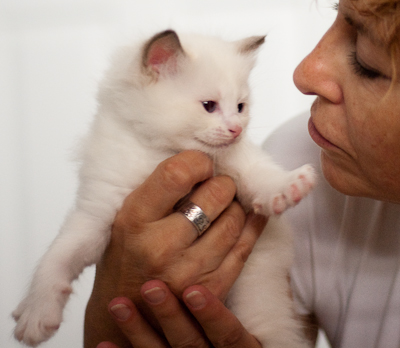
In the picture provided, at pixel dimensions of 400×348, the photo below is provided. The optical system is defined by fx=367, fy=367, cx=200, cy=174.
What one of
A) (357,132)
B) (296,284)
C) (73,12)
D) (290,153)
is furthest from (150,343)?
(73,12)

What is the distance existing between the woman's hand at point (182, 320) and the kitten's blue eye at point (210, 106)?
2.17 ft

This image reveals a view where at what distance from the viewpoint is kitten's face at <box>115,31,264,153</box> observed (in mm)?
1391

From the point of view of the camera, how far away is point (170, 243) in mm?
1248

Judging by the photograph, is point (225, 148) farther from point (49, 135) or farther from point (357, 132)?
point (49, 135)

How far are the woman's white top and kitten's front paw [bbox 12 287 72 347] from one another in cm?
106

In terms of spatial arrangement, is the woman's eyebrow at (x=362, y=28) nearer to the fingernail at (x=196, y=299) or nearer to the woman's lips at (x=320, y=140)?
the woman's lips at (x=320, y=140)

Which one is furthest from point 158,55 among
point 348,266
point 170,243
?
point 348,266

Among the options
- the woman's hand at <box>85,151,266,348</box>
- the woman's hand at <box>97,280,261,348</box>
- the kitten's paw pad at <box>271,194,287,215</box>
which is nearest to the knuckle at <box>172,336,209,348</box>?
the woman's hand at <box>97,280,261,348</box>

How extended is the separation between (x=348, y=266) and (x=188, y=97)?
1.03 metres

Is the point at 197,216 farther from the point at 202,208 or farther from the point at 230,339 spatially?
the point at 230,339

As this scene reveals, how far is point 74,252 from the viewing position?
130cm

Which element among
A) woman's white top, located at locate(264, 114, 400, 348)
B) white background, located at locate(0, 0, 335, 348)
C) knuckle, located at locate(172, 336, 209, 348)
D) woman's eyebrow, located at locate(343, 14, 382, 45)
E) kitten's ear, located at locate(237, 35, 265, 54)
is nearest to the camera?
woman's eyebrow, located at locate(343, 14, 382, 45)

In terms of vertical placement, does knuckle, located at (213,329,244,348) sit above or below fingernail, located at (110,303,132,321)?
below

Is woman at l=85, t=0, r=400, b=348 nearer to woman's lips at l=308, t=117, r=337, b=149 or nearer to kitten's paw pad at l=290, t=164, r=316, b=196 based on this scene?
woman's lips at l=308, t=117, r=337, b=149
